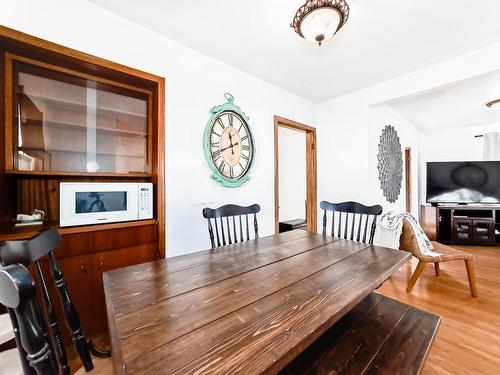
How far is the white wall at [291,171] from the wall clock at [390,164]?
1533mm

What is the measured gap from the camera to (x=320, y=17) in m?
1.41

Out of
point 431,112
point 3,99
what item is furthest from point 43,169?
point 431,112

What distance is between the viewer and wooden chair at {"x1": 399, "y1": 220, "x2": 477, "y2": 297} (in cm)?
221

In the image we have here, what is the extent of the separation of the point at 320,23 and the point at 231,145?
4.25 feet

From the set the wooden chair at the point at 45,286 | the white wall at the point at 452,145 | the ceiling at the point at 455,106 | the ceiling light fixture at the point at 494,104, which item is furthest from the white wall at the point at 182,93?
the white wall at the point at 452,145

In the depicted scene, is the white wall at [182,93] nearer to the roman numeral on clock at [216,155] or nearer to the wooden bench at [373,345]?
the roman numeral on clock at [216,155]

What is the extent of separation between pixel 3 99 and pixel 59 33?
55 cm

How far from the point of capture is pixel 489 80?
2646 mm

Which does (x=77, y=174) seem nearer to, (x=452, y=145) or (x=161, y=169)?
(x=161, y=169)

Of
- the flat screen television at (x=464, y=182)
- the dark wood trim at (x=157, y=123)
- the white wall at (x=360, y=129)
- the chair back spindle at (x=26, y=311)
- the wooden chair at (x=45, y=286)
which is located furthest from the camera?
the flat screen television at (x=464, y=182)

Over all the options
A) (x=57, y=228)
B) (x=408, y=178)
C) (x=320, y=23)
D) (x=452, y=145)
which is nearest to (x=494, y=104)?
(x=408, y=178)

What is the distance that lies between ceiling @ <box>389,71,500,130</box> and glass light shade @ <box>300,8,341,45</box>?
71.1 inches

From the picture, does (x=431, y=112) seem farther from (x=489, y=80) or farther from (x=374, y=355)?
(x=374, y=355)

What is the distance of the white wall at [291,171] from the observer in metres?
4.47
